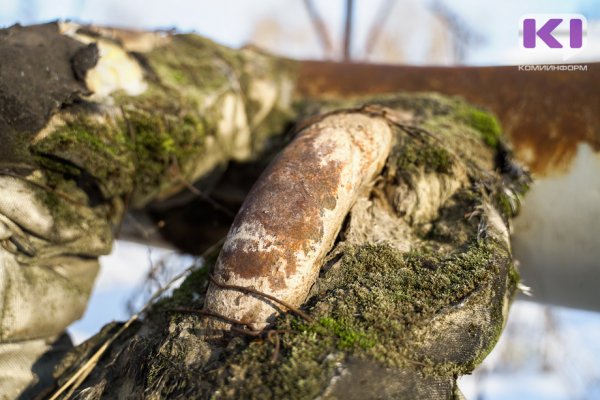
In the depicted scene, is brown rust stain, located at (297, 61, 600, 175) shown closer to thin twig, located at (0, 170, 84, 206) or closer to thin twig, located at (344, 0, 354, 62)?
thin twig, located at (0, 170, 84, 206)

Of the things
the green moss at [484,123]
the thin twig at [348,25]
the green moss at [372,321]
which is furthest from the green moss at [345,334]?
the thin twig at [348,25]

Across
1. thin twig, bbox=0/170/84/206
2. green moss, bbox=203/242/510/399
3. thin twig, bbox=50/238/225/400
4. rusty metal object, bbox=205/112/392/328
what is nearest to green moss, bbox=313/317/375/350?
green moss, bbox=203/242/510/399

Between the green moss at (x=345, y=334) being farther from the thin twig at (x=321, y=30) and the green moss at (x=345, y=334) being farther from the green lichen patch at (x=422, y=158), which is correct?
the thin twig at (x=321, y=30)

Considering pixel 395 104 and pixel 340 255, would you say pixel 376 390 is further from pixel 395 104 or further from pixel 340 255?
pixel 395 104

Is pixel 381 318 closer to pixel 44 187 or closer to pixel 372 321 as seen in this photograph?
pixel 372 321

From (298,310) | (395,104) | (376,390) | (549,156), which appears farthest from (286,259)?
(549,156)
